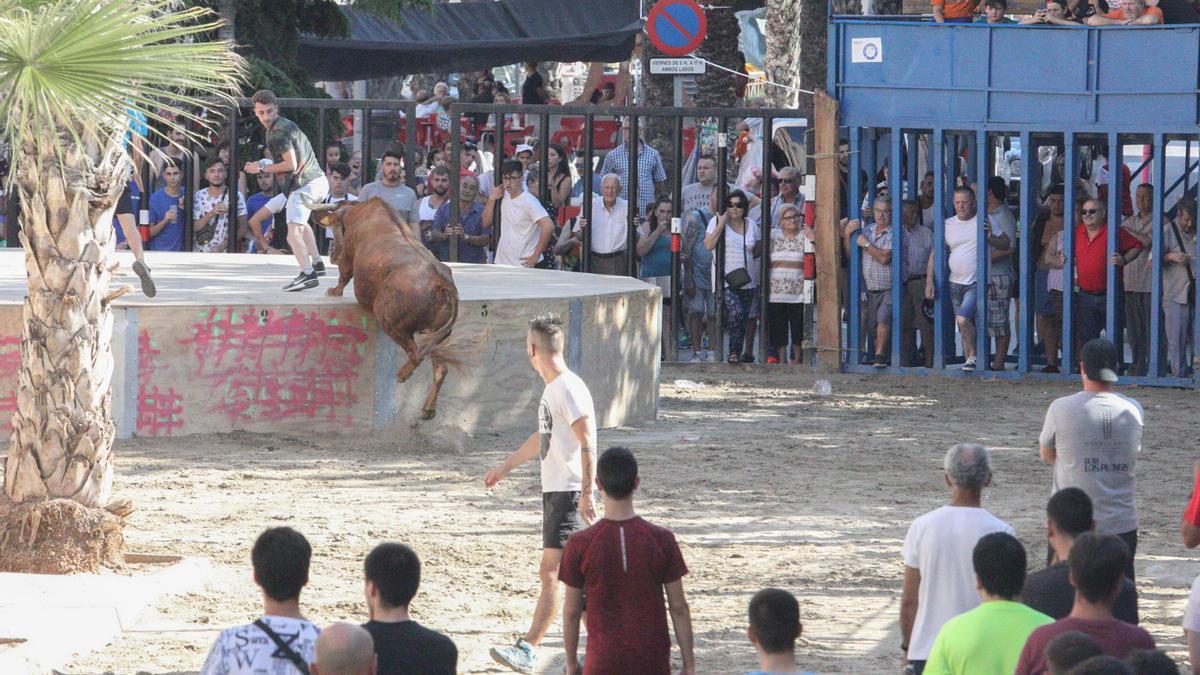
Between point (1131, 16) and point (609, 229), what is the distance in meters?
5.64

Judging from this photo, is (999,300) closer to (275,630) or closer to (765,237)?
(765,237)

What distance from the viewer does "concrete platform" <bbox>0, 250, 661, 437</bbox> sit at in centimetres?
1319

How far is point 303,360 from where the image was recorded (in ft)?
44.6

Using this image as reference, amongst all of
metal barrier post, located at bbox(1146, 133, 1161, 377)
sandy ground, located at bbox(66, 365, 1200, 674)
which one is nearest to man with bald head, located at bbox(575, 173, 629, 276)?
sandy ground, located at bbox(66, 365, 1200, 674)

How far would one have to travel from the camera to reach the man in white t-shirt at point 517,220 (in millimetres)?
18812

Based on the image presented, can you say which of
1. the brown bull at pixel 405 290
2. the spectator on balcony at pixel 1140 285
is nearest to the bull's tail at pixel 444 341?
the brown bull at pixel 405 290

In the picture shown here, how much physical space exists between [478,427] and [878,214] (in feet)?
19.5

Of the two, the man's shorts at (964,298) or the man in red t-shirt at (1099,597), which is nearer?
the man in red t-shirt at (1099,597)

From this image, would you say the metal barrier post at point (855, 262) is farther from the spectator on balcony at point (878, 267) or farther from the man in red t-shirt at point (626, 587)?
the man in red t-shirt at point (626, 587)

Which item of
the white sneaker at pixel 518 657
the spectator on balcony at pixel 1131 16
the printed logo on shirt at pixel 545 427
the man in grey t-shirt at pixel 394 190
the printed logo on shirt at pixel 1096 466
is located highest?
the spectator on balcony at pixel 1131 16

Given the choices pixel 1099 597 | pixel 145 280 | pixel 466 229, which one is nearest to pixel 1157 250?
pixel 466 229

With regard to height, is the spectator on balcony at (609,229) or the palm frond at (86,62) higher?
the palm frond at (86,62)

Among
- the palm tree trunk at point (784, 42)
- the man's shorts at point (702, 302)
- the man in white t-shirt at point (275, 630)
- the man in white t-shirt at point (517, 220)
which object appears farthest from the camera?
the palm tree trunk at point (784, 42)

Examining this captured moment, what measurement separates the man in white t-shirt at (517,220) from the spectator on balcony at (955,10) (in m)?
4.50
